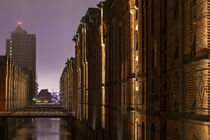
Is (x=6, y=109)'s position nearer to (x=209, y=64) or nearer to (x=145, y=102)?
(x=145, y=102)

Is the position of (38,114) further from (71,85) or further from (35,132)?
(71,85)

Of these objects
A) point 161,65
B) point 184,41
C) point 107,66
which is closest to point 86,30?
point 107,66

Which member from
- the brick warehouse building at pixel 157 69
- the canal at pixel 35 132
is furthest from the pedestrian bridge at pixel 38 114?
the brick warehouse building at pixel 157 69

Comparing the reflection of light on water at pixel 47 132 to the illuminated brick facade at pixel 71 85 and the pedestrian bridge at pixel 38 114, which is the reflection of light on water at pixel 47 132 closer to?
the pedestrian bridge at pixel 38 114

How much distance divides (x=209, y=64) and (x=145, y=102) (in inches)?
434

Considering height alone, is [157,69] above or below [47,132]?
above

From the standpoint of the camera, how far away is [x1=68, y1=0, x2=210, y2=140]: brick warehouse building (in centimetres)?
1430

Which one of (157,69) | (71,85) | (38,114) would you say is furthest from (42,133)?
(157,69)

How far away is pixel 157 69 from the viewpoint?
21.5 m

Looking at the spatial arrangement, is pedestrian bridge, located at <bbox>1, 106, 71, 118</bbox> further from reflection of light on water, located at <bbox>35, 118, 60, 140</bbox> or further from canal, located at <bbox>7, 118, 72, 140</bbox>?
reflection of light on water, located at <bbox>35, 118, 60, 140</bbox>

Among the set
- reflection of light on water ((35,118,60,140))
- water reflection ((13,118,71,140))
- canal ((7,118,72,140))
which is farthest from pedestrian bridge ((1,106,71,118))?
reflection of light on water ((35,118,60,140))

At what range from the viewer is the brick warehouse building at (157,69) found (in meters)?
Result: 14.3

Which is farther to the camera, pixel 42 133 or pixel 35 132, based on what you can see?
pixel 35 132

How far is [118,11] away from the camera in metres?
34.9
